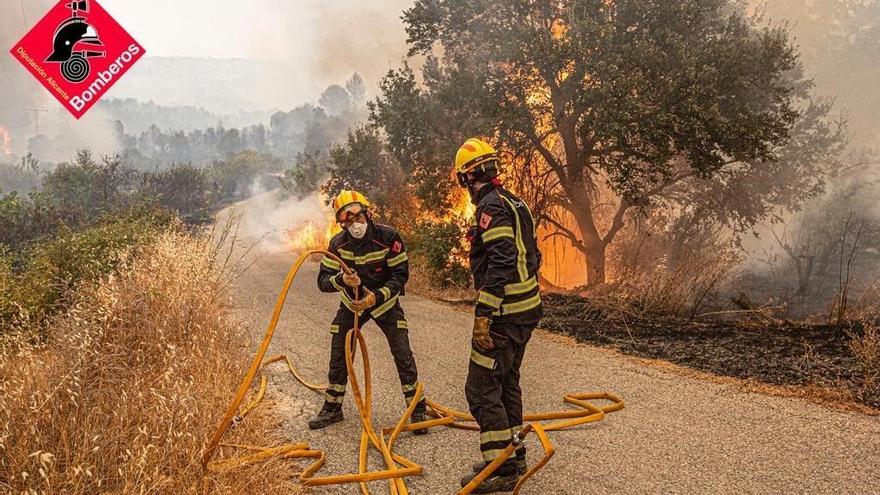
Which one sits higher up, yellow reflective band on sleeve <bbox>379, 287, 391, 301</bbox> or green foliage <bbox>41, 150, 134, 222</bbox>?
green foliage <bbox>41, 150, 134, 222</bbox>

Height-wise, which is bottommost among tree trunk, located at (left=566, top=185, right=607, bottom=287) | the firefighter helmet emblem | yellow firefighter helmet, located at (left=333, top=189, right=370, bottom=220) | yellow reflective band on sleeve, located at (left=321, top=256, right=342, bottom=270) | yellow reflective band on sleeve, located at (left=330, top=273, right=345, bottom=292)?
yellow reflective band on sleeve, located at (left=330, top=273, right=345, bottom=292)

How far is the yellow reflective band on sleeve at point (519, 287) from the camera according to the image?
12.3 feet

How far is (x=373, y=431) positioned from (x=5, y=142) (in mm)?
146714

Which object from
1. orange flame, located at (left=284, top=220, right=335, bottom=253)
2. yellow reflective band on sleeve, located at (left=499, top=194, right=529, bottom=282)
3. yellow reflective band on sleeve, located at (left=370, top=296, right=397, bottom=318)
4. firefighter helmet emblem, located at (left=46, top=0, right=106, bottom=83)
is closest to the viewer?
yellow reflective band on sleeve, located at (left=499, top=194, right=529, bottom=282)

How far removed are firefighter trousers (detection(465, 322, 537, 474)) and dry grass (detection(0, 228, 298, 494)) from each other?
1371 millimetres

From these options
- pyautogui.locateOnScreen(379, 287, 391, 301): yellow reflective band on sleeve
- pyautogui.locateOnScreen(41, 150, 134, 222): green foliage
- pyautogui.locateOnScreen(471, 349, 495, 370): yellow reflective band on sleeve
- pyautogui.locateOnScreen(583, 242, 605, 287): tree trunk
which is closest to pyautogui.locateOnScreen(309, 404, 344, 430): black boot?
pyautogui.locateOnScreen(379, 287, 391, 301): yellow reflective band on sleeve

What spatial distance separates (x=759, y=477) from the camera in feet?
12.8

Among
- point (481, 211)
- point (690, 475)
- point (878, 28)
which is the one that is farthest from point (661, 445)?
point (878, 28)

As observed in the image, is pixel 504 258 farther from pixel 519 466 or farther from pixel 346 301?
pixel 346 301

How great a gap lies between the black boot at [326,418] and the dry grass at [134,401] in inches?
16.4

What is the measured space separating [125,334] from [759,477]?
6.05 metres

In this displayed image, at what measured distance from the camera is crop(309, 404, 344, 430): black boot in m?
4.95

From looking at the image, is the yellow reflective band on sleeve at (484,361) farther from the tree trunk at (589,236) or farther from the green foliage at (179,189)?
the green foliage at (179,189)

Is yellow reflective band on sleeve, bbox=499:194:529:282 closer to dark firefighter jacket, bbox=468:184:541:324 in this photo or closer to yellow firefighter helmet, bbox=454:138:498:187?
dark firefighter jacket, bbox=468:184:541:324
